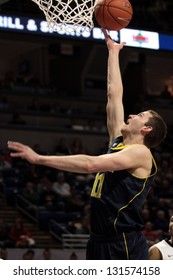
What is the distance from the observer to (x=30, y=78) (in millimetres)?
19766

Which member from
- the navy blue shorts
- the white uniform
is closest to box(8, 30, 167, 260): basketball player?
the navy blue shorts

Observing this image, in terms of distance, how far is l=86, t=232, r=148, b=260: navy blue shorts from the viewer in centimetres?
411

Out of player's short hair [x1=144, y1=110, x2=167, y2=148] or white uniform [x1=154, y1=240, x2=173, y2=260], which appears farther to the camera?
white uniform [x1=154, y1=240, x2=173, y2=260]

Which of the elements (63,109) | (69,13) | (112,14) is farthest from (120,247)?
(63,109)

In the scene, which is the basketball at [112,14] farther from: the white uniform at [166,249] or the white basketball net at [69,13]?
the white uniform at [166,249]

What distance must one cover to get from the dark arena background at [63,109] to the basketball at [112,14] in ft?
15.9

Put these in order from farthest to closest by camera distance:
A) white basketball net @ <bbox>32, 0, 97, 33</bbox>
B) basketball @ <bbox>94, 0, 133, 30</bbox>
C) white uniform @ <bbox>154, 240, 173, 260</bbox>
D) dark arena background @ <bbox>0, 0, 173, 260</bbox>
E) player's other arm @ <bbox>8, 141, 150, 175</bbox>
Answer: dark arena background @ <bbox>0, 0, 173, 260</bbox>, white basketball net @ <bbox>32, 0, 97, 33</bbox>, white uniform @ <bbox>154, 240, 173, 260</bbox>, basketball @ <bbox>94, 0, 133, 30</bbox>, player's other arm @ <bbox>8, 141, 150, 175</bbox>

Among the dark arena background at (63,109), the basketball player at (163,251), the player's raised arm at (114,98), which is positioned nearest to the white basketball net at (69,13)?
the player's raised arm at (114,98)

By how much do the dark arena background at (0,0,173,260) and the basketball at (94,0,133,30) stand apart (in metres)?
4.85

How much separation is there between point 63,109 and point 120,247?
14091 mm

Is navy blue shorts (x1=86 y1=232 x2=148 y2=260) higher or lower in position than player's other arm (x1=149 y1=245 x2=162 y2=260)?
higher

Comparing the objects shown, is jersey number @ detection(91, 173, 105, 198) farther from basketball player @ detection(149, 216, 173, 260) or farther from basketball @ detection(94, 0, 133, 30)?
basketball @ detection(94, 0, 133, 30)
